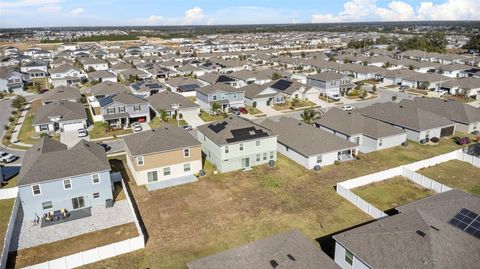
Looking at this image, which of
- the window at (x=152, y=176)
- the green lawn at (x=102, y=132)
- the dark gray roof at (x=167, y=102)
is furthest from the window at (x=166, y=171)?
the dark gray roof at (x=167, y=102)

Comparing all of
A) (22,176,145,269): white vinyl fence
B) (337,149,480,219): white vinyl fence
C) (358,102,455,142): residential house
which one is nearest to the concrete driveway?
(22,176,145,269): white vinyl fence

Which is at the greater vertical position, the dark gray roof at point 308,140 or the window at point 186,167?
the dark gray roof at point 308,140

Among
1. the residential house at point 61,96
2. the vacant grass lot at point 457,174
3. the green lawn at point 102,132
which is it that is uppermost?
the residential house at point 61,96

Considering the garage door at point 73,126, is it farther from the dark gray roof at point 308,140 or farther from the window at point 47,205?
the dark gray roof at point 308,140

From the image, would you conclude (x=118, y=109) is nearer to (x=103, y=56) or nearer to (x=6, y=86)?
(x=6, y=86)

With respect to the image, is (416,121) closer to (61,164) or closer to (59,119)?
(61,164)

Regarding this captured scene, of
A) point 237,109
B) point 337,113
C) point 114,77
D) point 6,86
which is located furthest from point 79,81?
point 337,113

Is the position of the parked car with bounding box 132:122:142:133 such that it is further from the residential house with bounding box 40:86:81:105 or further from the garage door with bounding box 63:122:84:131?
the residential house with bounding box 40:86:81:105
